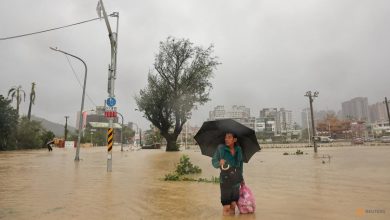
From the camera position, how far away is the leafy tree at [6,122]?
41.8 metres

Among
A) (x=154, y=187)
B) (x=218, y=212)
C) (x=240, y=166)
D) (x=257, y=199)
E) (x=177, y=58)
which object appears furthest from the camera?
(x=177, y=58)

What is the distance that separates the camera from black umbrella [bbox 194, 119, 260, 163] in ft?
18.6

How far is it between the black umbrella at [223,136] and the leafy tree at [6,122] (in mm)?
43096

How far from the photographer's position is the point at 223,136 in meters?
5.79

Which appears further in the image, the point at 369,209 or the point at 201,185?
the point at 201,185

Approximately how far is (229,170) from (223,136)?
2.15 feet

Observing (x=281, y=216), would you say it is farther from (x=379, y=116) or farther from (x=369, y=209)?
(x=379, y=116)

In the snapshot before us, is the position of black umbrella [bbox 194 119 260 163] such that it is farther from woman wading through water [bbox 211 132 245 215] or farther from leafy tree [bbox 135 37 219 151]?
leafy tree [bbox 135 37 219 151]

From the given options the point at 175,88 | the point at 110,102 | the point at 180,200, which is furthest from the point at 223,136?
the point at 175,88

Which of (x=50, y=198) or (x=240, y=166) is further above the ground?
(x=240, y=166)

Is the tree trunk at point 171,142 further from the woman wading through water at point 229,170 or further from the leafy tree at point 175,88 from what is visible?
the woman wading through water at point 229,170

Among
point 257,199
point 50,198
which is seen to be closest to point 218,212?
point 257,199

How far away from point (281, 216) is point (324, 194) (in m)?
2.72

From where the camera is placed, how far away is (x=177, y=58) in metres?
40.6
